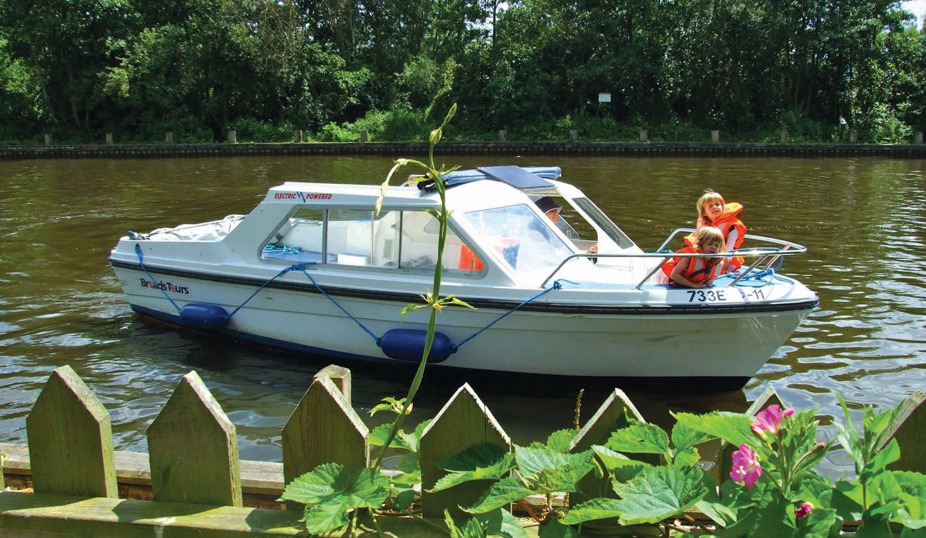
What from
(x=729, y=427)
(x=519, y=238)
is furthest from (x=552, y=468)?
(x=519, y=238)

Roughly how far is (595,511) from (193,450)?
52.9 inches

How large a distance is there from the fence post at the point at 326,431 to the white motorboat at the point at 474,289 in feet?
12.6

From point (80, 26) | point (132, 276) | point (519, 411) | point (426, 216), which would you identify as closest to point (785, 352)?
point (519, 411)

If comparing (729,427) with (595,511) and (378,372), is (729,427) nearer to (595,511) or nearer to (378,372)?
(595,511)

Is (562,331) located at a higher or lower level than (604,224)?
lower

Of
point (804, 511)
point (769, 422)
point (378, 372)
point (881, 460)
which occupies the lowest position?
point (378, 372)

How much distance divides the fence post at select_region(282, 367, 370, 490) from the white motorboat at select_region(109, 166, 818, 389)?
3.85m

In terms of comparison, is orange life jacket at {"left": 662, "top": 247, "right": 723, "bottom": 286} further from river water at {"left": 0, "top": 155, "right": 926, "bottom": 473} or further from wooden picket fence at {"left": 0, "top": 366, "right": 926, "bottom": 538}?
wooden picket fence at {"left": 0, "top": 366, "right": 926, "bottom": 538}

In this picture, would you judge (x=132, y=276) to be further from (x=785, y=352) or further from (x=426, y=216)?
(x=785, y=352)

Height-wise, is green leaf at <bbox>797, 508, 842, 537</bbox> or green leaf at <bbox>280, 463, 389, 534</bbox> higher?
green leaf at <bbox>797, 508, 842, 537</bbox>

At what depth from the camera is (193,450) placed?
2.77m

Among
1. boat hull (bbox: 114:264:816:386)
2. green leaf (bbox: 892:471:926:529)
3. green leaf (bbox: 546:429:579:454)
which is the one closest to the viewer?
green leaf (bbox: 892:471:926:529)

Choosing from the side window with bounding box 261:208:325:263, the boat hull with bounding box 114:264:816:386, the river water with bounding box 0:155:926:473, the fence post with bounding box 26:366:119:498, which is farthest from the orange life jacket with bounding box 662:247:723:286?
the fence post with bounding box 26:366:119:498

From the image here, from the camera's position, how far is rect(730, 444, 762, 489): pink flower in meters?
2.13
